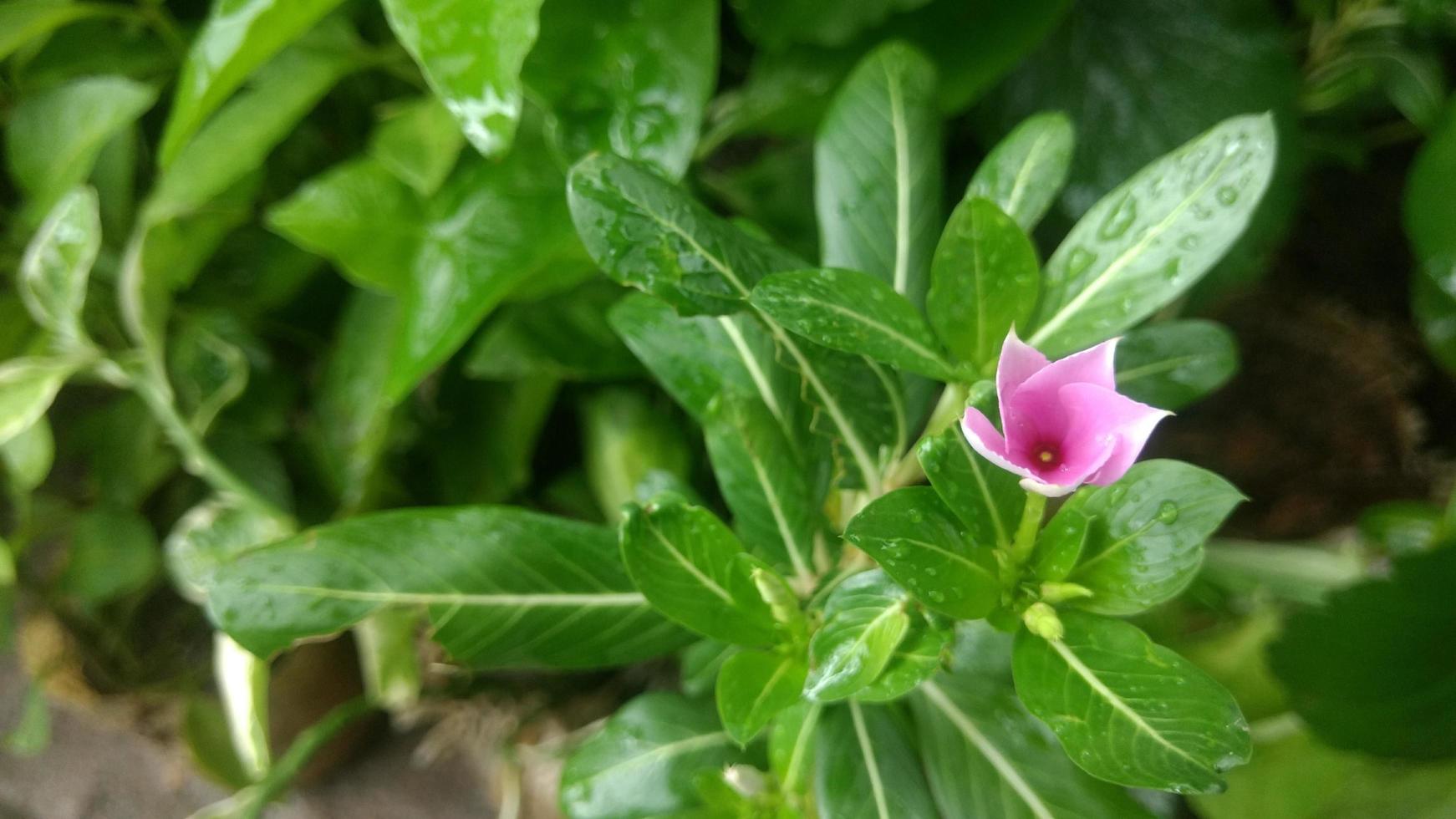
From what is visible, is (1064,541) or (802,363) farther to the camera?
(802,363)

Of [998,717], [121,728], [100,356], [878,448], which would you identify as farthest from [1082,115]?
[121,728]

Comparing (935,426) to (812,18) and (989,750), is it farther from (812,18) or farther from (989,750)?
(812,18)

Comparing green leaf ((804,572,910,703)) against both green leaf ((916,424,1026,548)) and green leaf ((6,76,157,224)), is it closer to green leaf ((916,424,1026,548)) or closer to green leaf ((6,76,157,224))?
green leaf ((916,424,1026,548))

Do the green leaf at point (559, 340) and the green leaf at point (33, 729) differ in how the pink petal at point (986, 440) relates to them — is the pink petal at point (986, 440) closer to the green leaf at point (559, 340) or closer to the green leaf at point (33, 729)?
the green leaf at point (559, 340)

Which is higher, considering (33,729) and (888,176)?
(888,176)

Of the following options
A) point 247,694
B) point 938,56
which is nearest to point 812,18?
point 938,56

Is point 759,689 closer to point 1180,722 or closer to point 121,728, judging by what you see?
A: point 1180,722

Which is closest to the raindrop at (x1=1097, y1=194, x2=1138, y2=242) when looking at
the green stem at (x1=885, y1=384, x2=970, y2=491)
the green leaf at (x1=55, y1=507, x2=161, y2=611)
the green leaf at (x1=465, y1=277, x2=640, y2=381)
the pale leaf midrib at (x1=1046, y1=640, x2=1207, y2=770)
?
the green stem at (x1=885, y1=384, x2=970, y2=491)

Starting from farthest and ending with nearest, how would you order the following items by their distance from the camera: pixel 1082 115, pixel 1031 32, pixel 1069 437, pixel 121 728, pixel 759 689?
1. pixel 121 728
2. pixel 1082 115
3. pixel 1031 32
4. pixel 759 689
5. pixel 1069 437
